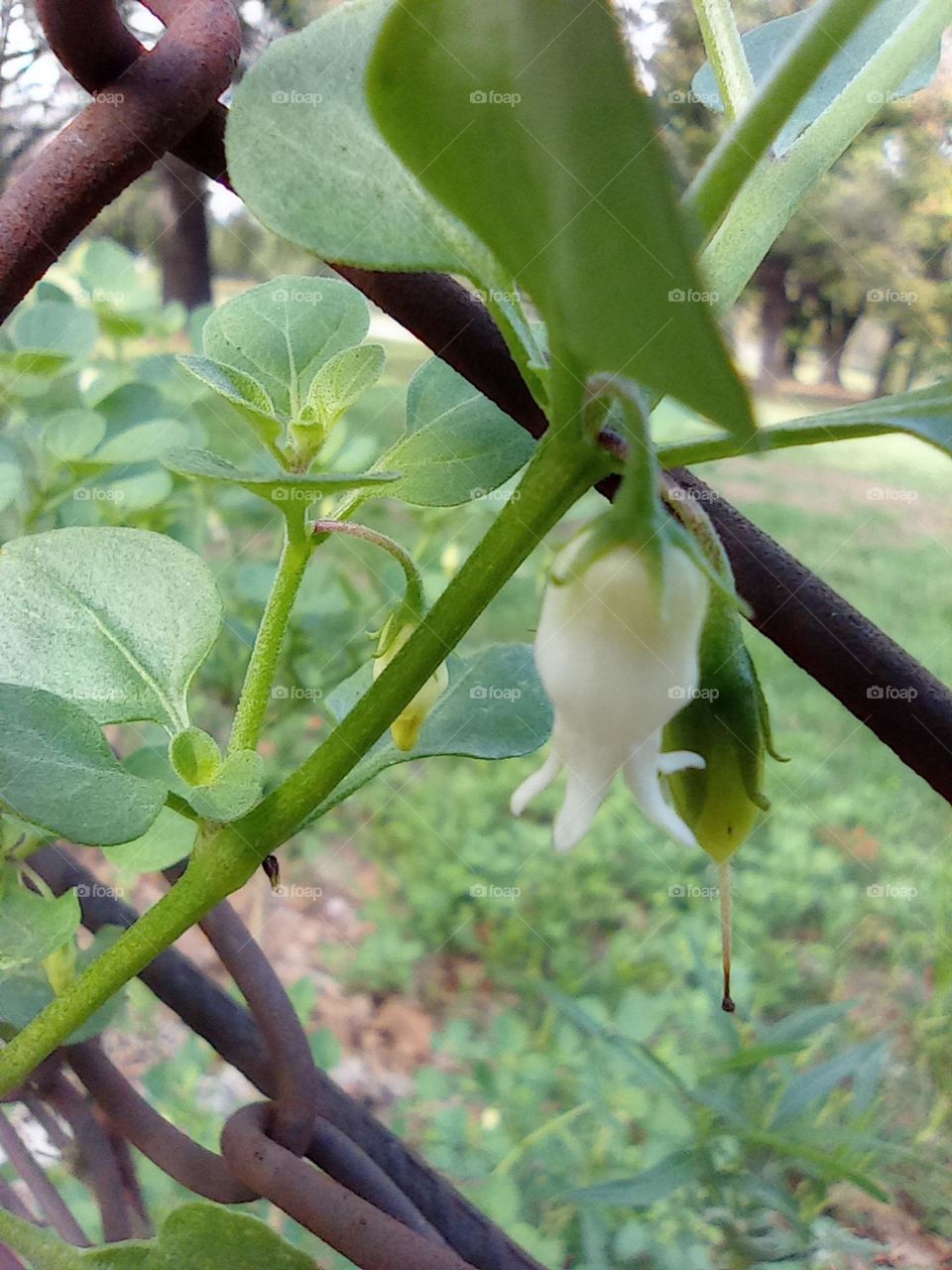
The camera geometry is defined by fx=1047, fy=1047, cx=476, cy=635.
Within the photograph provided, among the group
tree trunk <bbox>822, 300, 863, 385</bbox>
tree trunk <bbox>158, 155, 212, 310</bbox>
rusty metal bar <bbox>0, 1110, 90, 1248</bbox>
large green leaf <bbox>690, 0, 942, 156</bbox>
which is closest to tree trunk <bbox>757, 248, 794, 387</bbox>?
tree trunk <bbox>822, 300, 863, 385</bbox>

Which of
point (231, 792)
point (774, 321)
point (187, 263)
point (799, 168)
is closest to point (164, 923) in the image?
point (231, 792)

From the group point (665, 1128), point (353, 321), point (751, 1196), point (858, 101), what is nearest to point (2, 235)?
point (353, 321)

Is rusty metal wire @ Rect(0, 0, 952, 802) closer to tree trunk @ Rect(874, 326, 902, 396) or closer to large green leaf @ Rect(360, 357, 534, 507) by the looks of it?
large green leaf @ Rect(360, 357, 534, 507)

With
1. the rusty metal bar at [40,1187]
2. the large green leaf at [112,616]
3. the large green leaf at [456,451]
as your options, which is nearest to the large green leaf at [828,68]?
the large green leaf at [456,451]

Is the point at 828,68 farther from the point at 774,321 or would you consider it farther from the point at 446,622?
the point at 774,321

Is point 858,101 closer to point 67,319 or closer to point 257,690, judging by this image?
point 257,690

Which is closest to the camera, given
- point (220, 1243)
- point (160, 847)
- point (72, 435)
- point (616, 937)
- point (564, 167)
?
point (564, 167)
